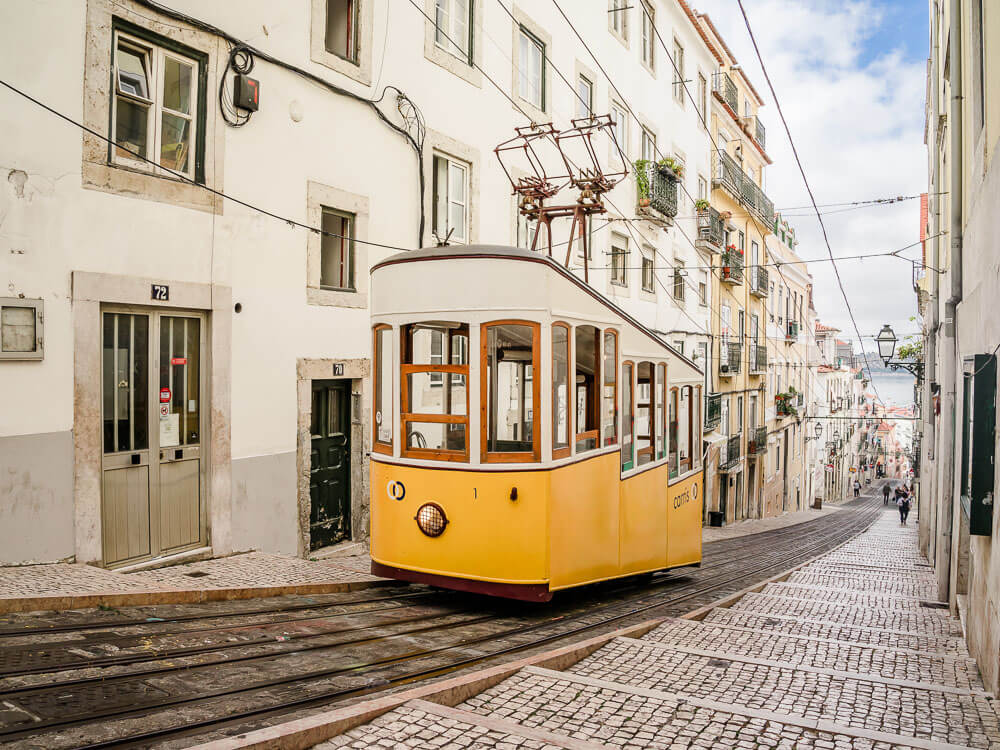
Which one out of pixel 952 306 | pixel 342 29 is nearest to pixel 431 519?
pixel 342 29

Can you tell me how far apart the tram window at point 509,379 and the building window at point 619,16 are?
15193 millimetres

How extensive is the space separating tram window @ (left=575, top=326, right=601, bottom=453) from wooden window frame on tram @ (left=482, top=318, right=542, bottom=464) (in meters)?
0.57

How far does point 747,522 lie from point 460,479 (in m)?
24.4

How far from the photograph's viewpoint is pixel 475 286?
655cm

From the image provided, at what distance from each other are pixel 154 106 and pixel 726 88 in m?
24.2

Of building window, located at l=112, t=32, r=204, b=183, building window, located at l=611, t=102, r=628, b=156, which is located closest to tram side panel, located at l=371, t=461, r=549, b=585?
building window, located at l=112, t=32, r=204, b=183

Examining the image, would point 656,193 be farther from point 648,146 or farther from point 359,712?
point 359,712

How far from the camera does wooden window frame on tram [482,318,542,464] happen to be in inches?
255

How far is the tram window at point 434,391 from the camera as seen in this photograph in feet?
21.7

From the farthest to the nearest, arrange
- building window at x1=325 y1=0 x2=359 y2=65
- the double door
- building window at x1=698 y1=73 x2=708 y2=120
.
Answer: building window at x1=698 y1=73 x2=708 y2=120 → building window at x1=325 y1=0 x2=359 y2=65 → the double door

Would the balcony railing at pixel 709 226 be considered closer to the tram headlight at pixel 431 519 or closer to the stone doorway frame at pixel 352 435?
the stone doorway frame at pixel 352 435

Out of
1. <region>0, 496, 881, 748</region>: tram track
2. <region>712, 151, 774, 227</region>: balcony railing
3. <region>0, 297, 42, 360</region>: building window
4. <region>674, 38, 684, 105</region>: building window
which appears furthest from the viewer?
<region>712, 151, 774, 227</region>: balcony railing

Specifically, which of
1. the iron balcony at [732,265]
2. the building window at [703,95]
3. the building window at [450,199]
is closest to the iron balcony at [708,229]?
the iron balcony at [732,265]

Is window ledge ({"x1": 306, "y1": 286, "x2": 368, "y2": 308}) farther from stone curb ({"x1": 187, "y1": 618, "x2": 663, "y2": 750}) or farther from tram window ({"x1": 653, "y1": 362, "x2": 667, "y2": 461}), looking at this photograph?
stone curb ({"x1": 187, "y1": 618, "x2": 663, "y2": 750})
